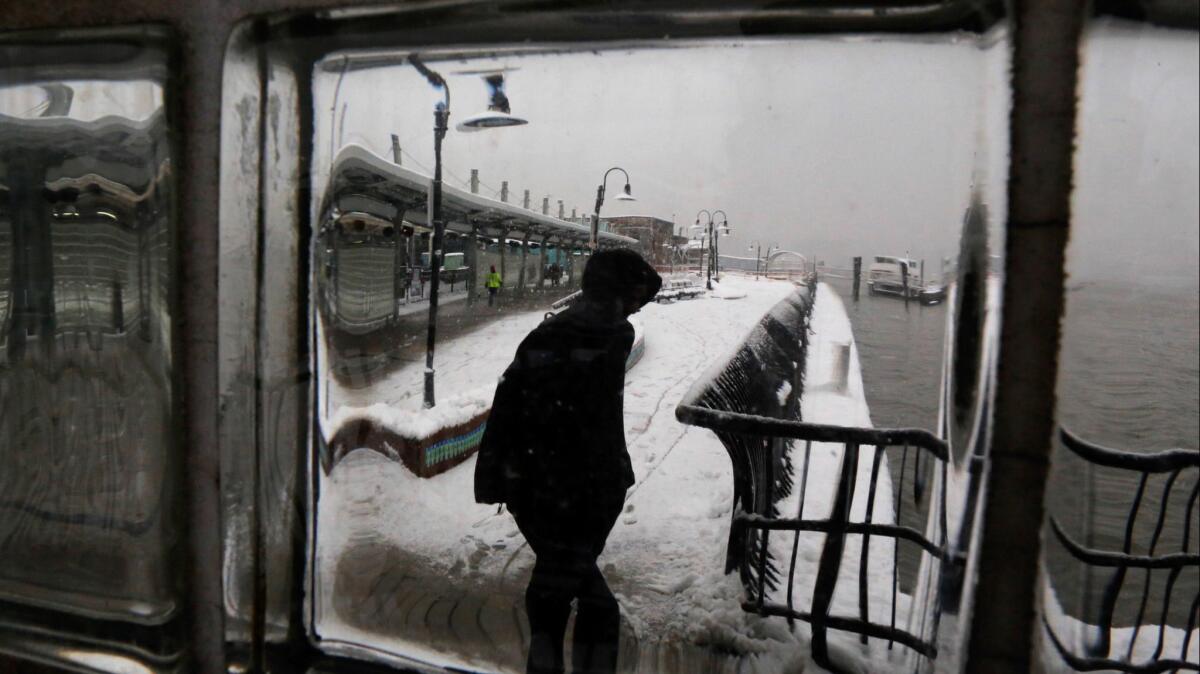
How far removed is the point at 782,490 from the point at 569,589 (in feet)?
1.43

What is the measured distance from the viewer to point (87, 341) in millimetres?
1446

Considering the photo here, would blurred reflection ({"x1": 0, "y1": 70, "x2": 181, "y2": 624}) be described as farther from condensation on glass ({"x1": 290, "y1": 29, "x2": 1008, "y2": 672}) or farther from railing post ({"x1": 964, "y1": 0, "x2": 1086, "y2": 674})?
railing post ({"x1": 964, "y1": 0, "x2": 1086, "y2": 674})

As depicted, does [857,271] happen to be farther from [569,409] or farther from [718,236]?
[569,409]

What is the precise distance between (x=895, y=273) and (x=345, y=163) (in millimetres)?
1025

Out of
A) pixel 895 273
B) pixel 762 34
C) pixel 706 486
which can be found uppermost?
pixel 762 34

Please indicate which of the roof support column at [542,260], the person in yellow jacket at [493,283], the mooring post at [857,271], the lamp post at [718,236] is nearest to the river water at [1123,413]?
the mooring post at [857,271]

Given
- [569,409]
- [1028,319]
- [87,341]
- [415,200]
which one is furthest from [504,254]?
[87,341]

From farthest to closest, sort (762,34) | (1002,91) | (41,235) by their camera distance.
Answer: (41,235)
(762,34)
(1002,91)

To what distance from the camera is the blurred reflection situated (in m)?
1.37

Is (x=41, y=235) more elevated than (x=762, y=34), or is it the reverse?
(x=762, y=34)

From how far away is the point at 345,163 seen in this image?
1.27 meters

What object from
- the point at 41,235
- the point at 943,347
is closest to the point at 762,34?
the point at 943,347

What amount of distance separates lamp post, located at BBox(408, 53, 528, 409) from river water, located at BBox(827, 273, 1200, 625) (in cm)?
81

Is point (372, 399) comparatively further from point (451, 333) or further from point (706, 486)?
point (706, 486)
